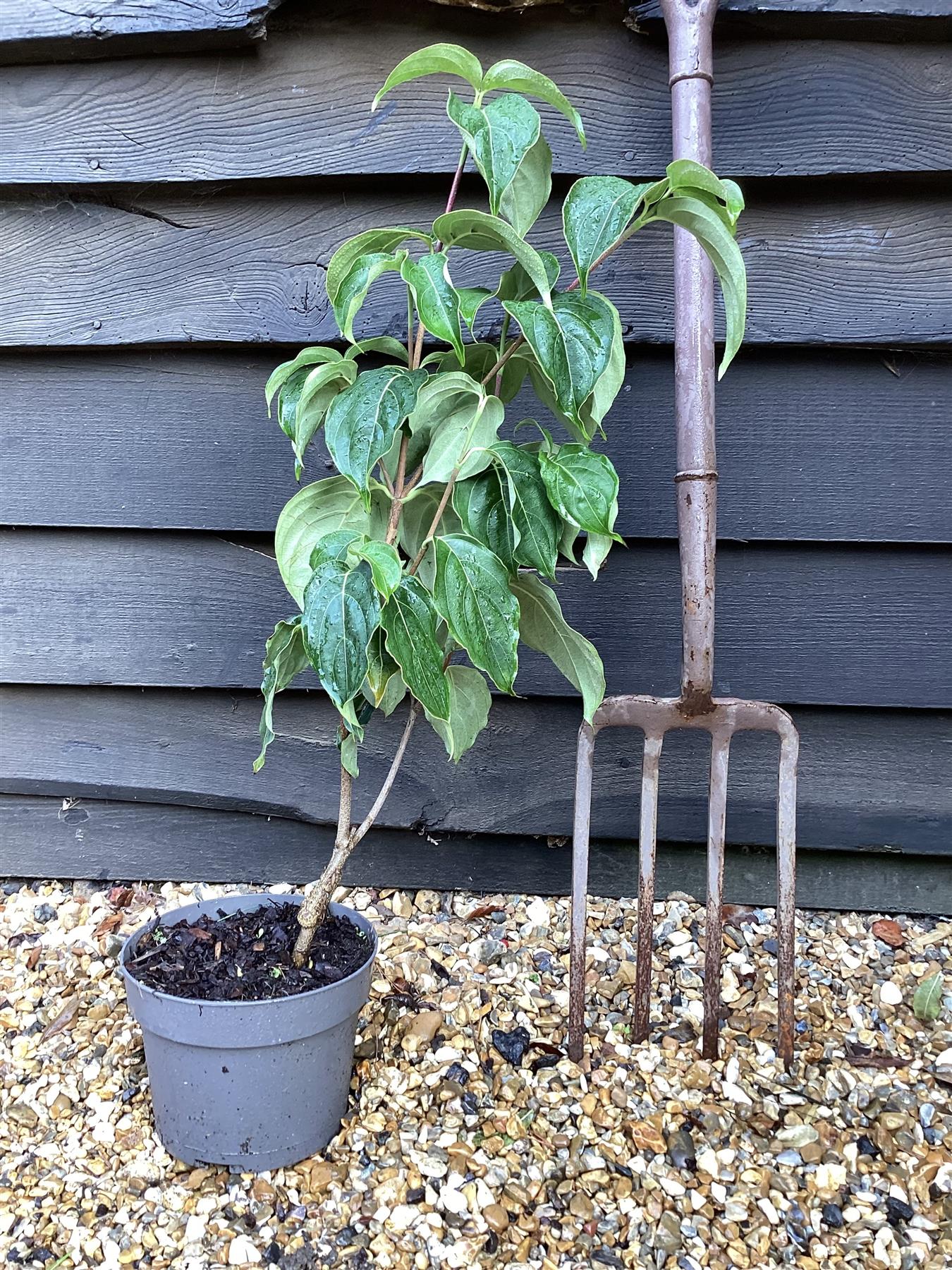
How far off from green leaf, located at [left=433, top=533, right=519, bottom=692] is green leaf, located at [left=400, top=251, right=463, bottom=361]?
182mm

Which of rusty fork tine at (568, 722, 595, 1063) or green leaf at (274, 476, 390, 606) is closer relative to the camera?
green leaf at (274, 476, 390, 606)

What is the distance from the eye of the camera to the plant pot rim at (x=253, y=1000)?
88cm

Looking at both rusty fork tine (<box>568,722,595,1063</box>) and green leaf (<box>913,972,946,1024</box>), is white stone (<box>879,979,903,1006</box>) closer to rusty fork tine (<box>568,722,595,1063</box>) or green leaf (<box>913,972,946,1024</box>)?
green leaf (<box>913,972,946,1024</box>)

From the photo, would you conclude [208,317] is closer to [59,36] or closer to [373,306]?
[373,306]

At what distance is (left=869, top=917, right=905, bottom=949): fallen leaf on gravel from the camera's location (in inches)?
51.3

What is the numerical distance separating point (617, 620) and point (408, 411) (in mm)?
603

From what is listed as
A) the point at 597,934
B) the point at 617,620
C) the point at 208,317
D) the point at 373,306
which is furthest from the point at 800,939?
the point at 208,317

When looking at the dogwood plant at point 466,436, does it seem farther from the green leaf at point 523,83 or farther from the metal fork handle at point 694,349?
the metal fork handle at point 694,349

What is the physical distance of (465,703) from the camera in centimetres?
96

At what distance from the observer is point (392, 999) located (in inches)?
46.7

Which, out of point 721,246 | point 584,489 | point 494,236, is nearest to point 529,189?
point 494,236

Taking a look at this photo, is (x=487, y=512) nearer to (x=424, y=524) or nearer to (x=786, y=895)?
(x=424, y=524)

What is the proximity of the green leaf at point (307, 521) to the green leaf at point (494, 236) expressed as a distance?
27cm

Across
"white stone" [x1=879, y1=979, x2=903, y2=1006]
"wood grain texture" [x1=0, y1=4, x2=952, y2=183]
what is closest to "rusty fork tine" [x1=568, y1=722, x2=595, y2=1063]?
"white stone" [x1=879, y1=979, x2=903, y2=1006]
